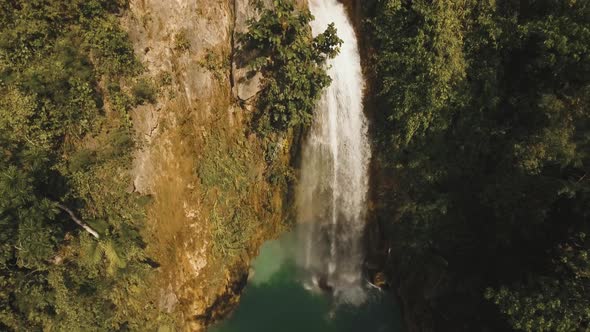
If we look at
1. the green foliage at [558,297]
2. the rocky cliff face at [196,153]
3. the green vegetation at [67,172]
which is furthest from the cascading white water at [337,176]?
the green vegetation at [67,172]

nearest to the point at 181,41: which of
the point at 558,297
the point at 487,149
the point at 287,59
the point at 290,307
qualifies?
the point at 287,59

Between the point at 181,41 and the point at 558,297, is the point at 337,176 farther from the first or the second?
the point at 558,297

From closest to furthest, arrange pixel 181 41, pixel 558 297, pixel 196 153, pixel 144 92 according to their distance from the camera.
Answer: pixel 558 297
pixel 144 92
pixel 181 41
pixel 196 153

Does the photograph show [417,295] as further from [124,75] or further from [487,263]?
[124,75]

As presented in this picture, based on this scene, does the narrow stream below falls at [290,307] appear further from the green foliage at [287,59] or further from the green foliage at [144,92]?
the green foliage at [144,92]

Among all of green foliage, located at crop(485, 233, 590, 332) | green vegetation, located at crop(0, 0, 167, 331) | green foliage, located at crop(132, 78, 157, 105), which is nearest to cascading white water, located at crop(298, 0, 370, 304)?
green foliage, located at crop(132, 78, 157, 105)

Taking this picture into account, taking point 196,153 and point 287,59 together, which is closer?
point 196,153

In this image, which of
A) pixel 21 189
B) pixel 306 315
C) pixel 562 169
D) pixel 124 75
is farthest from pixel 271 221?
pixel 562 169
